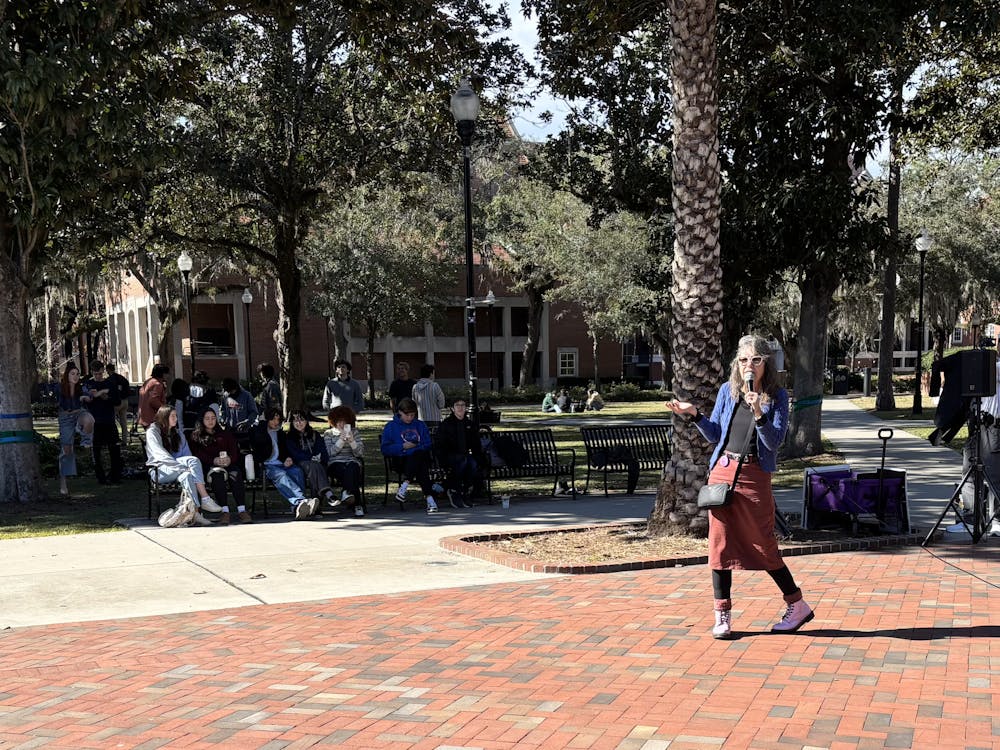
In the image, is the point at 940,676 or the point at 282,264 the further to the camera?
the point at 282,264

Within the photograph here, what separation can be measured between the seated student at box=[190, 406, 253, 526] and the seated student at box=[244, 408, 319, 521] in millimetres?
271

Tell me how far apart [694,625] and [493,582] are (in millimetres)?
2084

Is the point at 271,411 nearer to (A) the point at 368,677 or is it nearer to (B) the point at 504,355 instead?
(A) the point at 368,677

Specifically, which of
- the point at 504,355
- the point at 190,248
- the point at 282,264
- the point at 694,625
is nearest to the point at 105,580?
the point at 694,625

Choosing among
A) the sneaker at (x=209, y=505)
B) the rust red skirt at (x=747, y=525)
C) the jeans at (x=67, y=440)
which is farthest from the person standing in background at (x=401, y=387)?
the rust red skirt at (x=747, y=525)

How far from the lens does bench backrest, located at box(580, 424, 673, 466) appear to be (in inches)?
568

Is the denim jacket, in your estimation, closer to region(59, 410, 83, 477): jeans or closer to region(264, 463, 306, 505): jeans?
region(264, 463, 306, 505): jeans

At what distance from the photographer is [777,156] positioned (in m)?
16.2

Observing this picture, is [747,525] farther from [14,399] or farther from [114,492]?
[114,492]

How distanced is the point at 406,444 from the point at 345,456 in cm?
78

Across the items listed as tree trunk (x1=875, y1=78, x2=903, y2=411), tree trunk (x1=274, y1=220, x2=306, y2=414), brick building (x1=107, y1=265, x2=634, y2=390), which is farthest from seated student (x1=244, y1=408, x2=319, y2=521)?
brick building (x1=107, y1=265, x2=634, y2=390)

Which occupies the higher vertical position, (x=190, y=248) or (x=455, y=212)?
(x=455, y=212)

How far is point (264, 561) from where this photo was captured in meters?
9.21

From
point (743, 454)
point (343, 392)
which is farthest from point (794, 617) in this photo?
point (343, 392)
